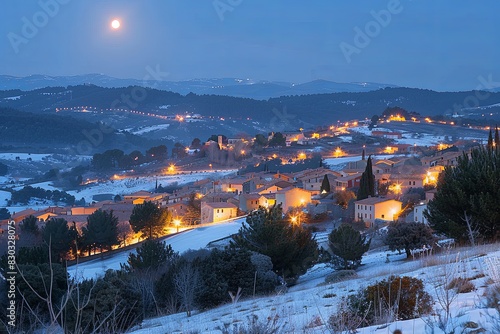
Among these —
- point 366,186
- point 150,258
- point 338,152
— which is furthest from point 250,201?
point 338,152

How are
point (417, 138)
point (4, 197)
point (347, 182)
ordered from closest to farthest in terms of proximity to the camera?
point (347, 182) → point (4, 197) → point (417, 138)

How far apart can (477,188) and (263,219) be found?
21.8 feet

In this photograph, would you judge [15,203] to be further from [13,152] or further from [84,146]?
[84,146]

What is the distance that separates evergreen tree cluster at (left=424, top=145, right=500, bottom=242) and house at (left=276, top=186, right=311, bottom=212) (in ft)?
70.8

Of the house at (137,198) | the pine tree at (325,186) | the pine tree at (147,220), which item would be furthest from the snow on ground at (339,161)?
the pine tree at (147,220)

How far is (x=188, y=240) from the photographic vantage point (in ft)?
91.1

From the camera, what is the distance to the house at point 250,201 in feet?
120

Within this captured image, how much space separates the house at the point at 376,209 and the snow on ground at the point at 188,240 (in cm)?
644

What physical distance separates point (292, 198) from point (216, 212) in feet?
15.3

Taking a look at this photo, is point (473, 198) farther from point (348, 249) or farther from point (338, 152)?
point (338, 152)

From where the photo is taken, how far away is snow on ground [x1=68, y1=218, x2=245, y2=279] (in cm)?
2402

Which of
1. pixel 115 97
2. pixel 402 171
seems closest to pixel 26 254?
pixel 402 171

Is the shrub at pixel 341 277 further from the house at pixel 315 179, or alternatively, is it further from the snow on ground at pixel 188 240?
the house at pixel 315 179

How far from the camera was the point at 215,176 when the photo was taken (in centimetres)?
5866
